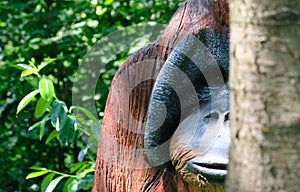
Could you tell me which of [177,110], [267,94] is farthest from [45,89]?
[267,94]

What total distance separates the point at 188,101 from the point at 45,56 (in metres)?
2.26

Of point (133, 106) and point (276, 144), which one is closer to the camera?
point (276, 144)

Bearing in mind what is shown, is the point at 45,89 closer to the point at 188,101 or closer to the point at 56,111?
the point at 56,111

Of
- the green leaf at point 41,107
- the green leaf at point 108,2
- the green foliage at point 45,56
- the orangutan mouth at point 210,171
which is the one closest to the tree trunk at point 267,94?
the orangutan mouth at point 210,171

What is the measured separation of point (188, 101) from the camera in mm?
2023

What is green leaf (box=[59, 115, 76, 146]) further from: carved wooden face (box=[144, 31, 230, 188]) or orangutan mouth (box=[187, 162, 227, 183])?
orangutan mouth (box=[187, 162, 227, 183])

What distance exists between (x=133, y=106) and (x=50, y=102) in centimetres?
94

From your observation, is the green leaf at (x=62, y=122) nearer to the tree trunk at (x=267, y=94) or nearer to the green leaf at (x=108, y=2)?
the green leaf at (x=108, y=2)

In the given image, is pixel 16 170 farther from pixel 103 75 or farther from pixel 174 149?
pixel 174 149

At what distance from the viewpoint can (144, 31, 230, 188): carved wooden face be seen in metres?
1.92

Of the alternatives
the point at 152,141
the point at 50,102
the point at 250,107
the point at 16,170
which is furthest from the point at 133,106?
the point at 16,170

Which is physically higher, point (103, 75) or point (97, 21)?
point (97, 21)

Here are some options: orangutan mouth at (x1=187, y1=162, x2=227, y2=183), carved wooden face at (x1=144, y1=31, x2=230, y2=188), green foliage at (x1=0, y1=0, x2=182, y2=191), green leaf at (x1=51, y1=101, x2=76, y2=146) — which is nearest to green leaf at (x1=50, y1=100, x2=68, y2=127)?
green leaf at (x1=51, y1=101, x2=76, y2=146)

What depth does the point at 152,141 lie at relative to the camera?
1.98 meters
